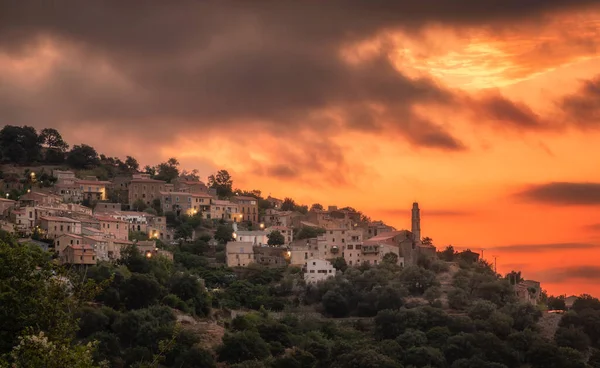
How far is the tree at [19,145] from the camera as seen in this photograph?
3029 inches

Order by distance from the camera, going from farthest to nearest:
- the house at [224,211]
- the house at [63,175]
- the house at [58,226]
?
1. the house at [224,211]
2. the house at [63,175]
3. the house at [58,226]

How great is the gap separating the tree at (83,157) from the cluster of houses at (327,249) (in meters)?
15.6

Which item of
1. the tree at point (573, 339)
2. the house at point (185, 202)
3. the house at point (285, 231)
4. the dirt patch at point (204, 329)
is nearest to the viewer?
the dirt patch at point (204, 329)

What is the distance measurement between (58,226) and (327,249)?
609 inches

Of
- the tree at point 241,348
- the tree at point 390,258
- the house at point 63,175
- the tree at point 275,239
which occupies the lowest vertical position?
the tree at point 241,348

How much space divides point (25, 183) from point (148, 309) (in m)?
24.4

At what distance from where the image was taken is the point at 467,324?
179ft

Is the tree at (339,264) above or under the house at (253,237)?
under

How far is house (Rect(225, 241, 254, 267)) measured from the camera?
6194 cm

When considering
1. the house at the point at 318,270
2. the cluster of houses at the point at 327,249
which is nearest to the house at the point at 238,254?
the cluster of houses at the point at 327,249

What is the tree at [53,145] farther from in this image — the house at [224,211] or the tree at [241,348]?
the tree at [241,348]

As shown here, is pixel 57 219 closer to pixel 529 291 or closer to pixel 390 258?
pixel 390 258

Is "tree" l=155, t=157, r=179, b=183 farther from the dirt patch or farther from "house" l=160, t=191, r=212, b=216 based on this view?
the dirt patch

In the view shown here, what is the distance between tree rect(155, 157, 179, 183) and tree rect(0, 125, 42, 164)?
833cm
